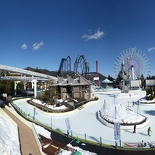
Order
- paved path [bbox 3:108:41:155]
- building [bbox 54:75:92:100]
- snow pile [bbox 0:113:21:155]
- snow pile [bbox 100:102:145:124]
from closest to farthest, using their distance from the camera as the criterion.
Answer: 1. snow pile [bbox 0:113:21:155]
2. paved path [bbox 3:108:41:155]
3. snow pile [bbox 100:102:145:124]
4. building [bbox 54:75:92:100]

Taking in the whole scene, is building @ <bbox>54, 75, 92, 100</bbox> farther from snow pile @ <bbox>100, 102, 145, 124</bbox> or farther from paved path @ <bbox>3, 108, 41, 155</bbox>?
paved path @ <bbox>3, 108, 41, 155</bbox>

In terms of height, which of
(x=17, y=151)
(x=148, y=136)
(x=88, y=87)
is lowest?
(x=148, y=136)

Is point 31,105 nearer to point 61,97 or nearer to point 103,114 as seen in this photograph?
point 61,97

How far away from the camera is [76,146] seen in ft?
41.7

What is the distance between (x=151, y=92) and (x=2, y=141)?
3280cm

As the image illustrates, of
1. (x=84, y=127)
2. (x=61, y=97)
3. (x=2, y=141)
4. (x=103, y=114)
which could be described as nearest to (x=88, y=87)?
(x=61, y=97)

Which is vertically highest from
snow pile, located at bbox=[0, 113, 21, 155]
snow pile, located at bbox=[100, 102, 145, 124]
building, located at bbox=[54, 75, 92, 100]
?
building, located at bbox=[54, 75, 92, 100]

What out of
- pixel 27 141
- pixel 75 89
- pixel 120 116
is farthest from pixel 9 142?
pixel 75 89

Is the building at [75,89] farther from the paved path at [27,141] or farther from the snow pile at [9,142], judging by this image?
the snow pile at [9,142]

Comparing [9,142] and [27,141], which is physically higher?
[9,142]

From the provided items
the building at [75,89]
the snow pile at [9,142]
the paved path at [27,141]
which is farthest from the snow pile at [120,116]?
the building at [75,89]

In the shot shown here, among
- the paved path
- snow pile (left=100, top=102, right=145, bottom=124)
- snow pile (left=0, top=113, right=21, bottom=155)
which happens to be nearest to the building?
snow pile (left=100, top=102, right=145, bottom=124)

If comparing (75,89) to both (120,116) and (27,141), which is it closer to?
(120,116)

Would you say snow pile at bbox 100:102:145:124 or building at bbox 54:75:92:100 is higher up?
building at bbox 54:75:92:100
